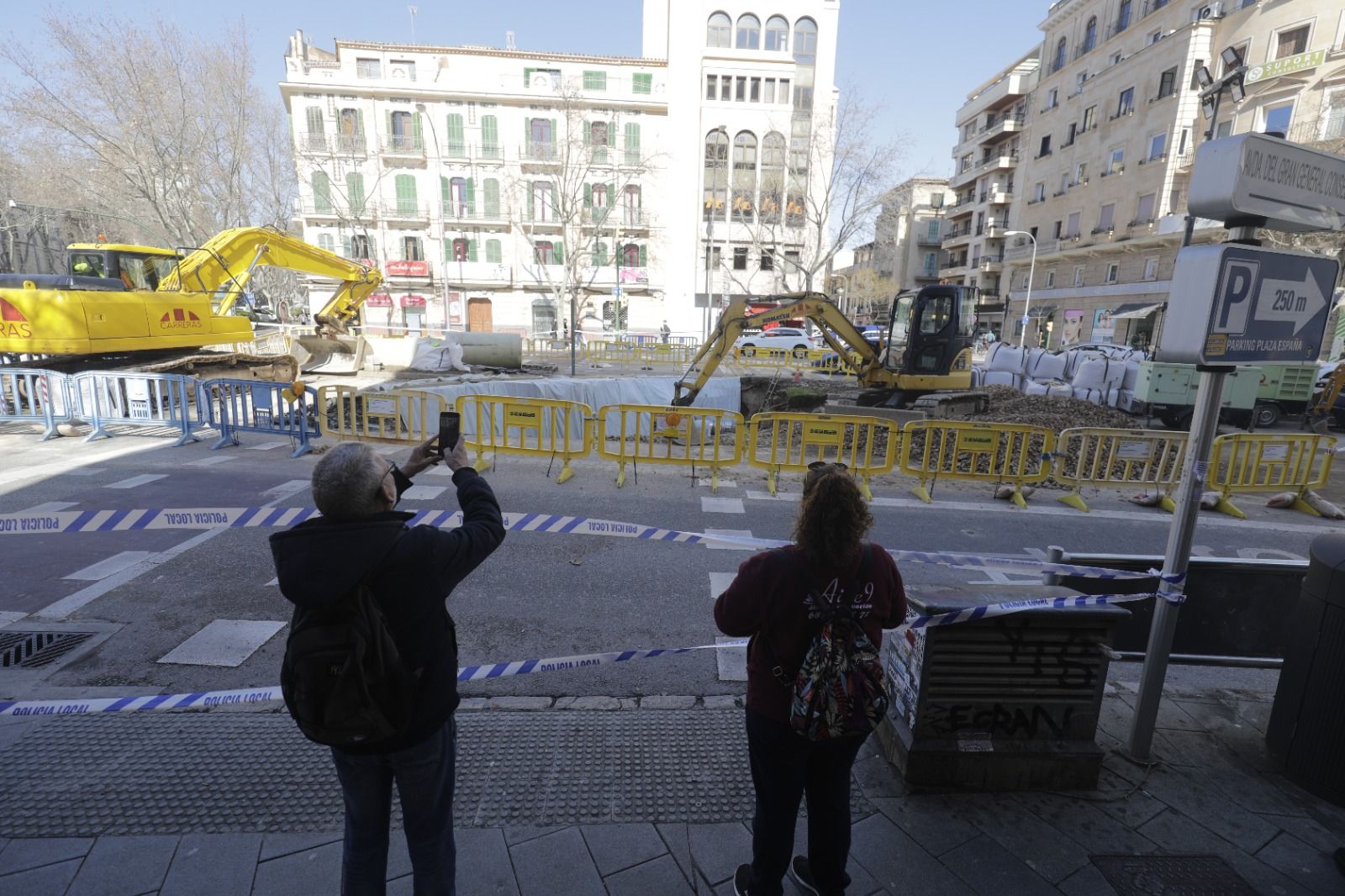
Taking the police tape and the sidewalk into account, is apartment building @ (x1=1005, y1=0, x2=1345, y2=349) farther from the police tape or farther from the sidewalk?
the sidewalk

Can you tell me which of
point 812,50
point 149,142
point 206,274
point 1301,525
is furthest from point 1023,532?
point 812,50

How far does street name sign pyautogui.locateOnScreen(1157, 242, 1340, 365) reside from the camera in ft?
9.37

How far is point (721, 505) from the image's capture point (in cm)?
833

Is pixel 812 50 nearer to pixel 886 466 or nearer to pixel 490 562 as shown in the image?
pixel 886 466

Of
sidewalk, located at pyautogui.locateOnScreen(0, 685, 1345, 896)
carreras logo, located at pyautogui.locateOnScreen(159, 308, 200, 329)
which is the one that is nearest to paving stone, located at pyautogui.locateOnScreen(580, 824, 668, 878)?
sidewalk, located at pyautogui.locateOnScreen(0, 685, 1345, 896)

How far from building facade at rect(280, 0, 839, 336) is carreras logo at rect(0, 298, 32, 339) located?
102ft

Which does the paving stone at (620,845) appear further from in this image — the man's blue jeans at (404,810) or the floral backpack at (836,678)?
the floral backpack at (836,678)

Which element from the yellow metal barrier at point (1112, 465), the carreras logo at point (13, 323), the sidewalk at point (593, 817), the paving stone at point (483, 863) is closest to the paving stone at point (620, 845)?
the sidewalk at point (593, 817)

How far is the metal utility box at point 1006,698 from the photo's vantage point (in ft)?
9.89

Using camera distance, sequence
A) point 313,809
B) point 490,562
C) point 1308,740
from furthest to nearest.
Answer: point 490,562 < point 1308,740 < point 313,809

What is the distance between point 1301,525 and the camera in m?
8.23

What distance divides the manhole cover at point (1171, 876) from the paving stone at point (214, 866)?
11.8 feet

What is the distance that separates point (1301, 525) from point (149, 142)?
3664cm

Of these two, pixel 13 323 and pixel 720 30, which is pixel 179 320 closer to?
pixel 13 323
